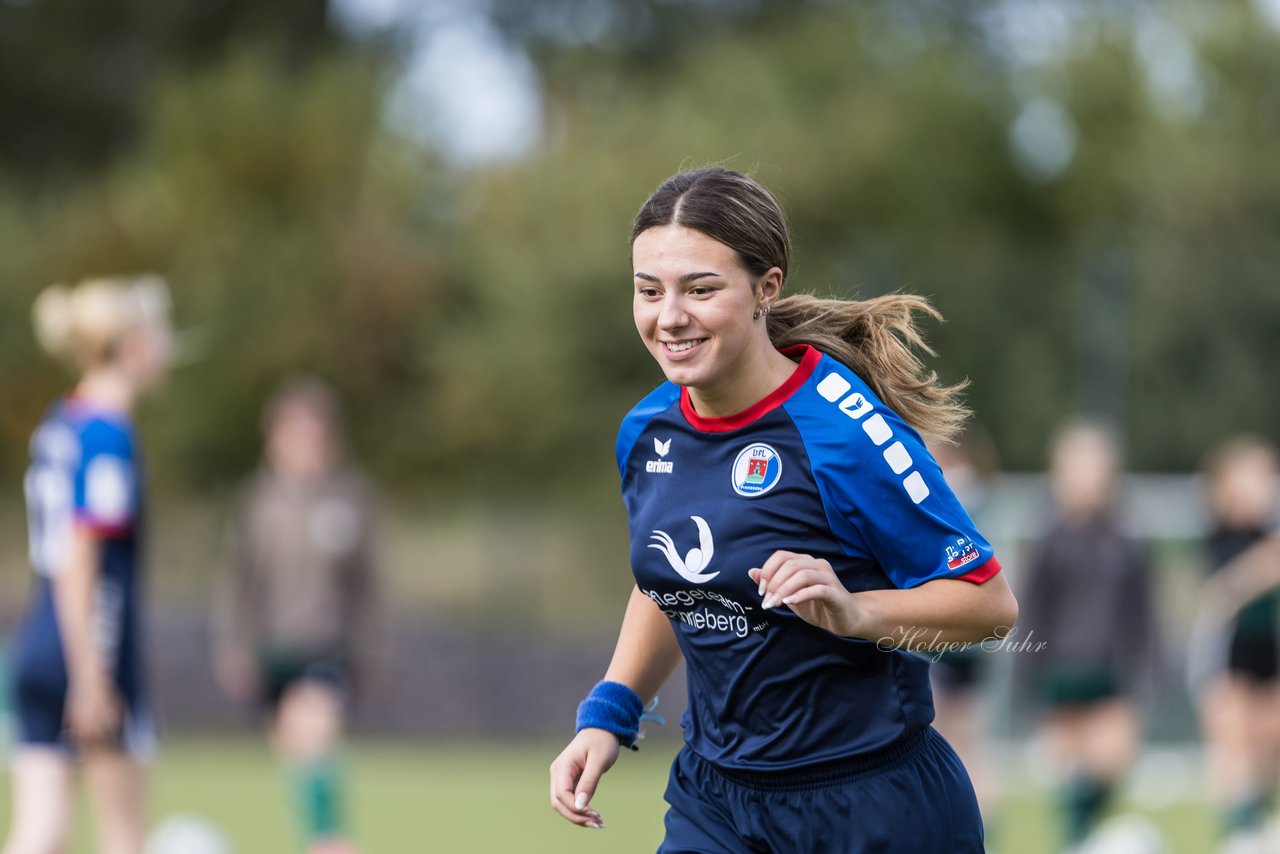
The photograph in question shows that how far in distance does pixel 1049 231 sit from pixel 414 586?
10368 mm

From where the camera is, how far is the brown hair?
360 cm

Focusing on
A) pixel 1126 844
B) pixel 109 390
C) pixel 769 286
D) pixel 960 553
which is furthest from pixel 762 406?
pixel 1126 844

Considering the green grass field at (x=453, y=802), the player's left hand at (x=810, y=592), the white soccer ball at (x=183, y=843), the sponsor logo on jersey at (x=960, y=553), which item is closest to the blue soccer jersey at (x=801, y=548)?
the sponsor logo on jersey at (x=960, y=553)

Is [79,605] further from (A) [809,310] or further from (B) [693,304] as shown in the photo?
(B) [693,304]

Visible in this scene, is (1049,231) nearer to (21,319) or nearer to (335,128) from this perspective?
(335,128)

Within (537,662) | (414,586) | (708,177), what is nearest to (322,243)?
(414,586)

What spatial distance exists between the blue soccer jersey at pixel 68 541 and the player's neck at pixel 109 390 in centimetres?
5

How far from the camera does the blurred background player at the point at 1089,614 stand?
980 centimetres

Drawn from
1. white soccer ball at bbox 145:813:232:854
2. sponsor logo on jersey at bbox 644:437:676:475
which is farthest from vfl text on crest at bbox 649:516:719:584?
white soccer ball at bbox 145:813:232:854

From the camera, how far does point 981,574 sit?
351 centimetres

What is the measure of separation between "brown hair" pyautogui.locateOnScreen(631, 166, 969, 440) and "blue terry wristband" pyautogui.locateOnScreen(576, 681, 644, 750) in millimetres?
775

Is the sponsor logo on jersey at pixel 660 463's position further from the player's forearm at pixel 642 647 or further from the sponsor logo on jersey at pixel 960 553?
the sponsor logo on jersey at pixel 960 553

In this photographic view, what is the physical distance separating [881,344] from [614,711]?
3.00 feet

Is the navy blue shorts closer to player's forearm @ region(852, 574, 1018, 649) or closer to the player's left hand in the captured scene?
player's forearm @ region(852, 574, 1018, 649)
